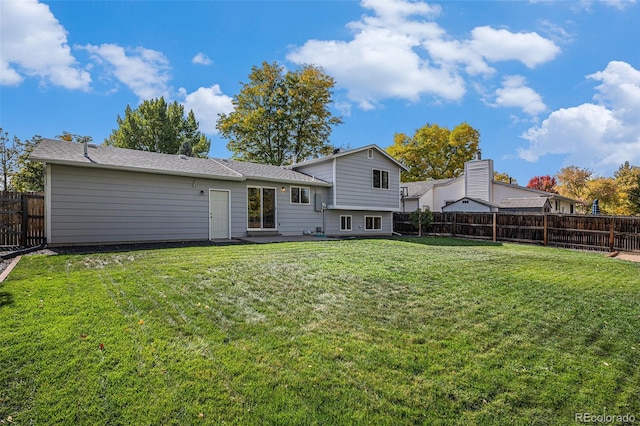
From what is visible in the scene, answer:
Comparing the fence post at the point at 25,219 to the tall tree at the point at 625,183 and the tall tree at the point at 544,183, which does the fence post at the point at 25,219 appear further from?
the tall tree at the point at 544,183

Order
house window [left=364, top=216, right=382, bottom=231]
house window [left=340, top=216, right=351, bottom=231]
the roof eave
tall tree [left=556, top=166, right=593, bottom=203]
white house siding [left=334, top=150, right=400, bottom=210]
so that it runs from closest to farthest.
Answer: the roof eave < white house siding [left=334, top=150, right=400, bottom=210] < house window [left=340, top=216, right=351, bottom=231] < house window [left=364, top=216, right=382, bottom=231] < tall tree [left=556, top=166, right=593, bottom=203]

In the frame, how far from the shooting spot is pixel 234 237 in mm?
13531

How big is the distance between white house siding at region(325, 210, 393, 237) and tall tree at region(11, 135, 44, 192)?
19381mm

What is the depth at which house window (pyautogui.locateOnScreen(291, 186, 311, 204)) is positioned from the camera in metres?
15.5

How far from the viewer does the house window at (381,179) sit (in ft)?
58.8

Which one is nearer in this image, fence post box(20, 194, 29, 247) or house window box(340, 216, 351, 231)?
fence post box(20, 194, 29, 247)

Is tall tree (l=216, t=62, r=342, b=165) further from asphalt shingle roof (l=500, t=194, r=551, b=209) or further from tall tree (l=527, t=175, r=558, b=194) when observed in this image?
tall tree (l=527, t=175, r=558, b=194)

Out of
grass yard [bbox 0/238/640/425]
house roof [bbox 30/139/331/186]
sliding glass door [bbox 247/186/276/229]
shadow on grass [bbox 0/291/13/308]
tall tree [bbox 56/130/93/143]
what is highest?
tall tree [bbox 56/130/93/143]

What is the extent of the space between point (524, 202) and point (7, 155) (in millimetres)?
36732

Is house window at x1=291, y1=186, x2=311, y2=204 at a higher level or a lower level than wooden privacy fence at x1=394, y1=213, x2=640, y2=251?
higher

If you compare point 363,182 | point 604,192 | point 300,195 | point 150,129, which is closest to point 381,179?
point 363,182

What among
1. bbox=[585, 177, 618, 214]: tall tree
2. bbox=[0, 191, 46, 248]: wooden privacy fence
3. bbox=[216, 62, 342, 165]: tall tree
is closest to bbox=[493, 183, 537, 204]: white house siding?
bbox=[585, 177, 618, 214]: tall tree

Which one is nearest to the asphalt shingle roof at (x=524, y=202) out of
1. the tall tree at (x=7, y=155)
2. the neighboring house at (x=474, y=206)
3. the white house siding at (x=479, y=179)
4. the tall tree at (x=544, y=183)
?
the white house siding at (x=479, y=179)

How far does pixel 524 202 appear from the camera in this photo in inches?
915
